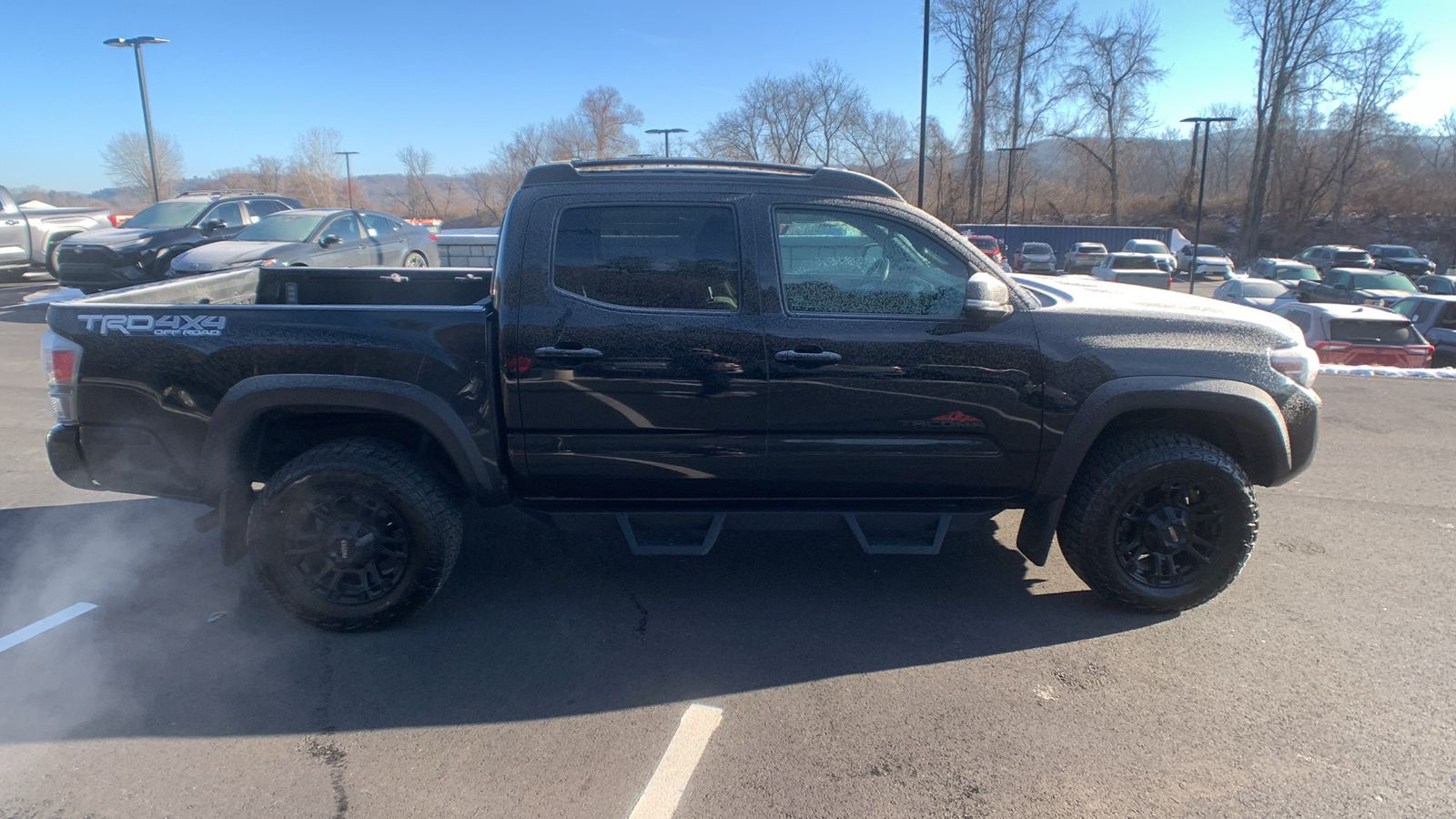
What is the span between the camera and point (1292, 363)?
3766mm

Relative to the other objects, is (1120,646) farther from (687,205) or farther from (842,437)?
(687,205)

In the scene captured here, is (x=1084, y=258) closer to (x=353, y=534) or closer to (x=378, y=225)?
(x=378, y=225)

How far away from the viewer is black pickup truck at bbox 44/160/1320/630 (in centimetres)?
355

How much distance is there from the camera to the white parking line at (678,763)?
2660 millimetres

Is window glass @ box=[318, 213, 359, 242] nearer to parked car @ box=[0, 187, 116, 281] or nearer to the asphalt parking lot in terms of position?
parked car @ box=[0, 187, 116, 281]

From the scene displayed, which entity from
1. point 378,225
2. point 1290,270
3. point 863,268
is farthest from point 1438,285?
point 863,268

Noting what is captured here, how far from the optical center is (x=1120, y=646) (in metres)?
3.66

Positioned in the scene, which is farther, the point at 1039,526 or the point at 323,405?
the point at 1039,526

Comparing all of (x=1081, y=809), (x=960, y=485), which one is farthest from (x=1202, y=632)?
(x=1081, y=809)

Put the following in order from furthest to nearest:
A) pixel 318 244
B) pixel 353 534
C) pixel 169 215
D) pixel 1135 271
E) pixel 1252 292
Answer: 1. pixel 1135 271
2. pixel 1252 292
3. pixel 169 215
4. pixel 318 244
5. pixel 353 534

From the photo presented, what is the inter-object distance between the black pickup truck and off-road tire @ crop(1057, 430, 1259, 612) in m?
0.01

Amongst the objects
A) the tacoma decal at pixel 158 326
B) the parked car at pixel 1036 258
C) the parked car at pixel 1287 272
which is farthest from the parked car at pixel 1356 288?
the tacoma decal at pixel 158 326

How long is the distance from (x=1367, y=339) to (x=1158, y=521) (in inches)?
487

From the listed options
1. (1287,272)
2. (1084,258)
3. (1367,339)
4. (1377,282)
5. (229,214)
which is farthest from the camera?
(1084,258)
